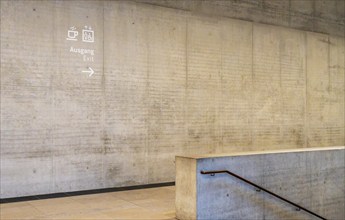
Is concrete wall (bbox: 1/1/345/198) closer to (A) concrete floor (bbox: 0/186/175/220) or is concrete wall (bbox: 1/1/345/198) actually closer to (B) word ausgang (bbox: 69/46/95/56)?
(B) word ausgang (bbox: 69/46/95/56)

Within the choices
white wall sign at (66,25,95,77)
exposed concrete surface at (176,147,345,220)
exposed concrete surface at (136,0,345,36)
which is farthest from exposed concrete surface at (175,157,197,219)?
exposed concrete surface at (136,0,345,36)

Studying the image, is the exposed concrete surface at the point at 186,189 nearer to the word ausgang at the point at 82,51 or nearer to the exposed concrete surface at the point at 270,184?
the exposed concrete surface at the point at 270,184

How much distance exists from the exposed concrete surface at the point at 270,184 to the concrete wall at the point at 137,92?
2.50 metres

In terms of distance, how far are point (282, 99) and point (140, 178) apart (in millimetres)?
4277

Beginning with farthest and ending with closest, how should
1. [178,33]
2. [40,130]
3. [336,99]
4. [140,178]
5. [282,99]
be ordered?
[336,99] → [282,99] → [178,33] → [140,178] → [40,130]

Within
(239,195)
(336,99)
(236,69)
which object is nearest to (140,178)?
(239,195)

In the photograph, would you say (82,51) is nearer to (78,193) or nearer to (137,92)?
(137,92)

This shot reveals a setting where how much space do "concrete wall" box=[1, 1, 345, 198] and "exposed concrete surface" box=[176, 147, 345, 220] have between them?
98.2 inches

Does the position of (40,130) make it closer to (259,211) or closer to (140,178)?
(140,178)

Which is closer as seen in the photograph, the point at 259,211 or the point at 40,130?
the point at 259,211

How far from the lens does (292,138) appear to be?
9906mm

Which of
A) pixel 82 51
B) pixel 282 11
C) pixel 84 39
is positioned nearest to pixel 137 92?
pixel 82 51

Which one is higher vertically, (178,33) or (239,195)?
(178,33)

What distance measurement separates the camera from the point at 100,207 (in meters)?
5.99
